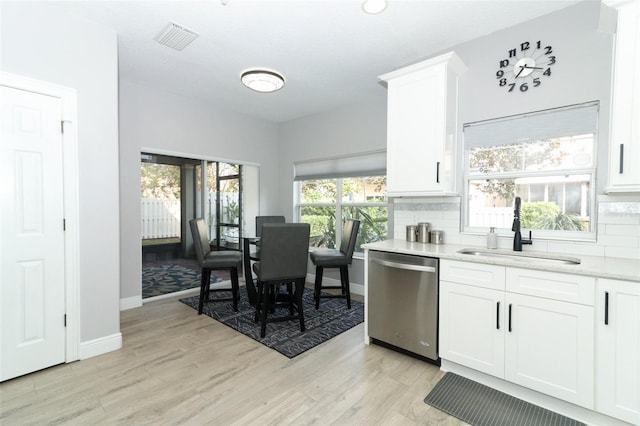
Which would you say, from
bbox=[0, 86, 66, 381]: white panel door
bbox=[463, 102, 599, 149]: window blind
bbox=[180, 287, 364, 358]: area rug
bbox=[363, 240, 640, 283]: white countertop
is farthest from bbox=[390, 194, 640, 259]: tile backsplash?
bbox=[0, 86, 66, 381]: white panel door

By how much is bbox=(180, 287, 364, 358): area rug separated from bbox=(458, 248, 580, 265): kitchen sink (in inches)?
59.2

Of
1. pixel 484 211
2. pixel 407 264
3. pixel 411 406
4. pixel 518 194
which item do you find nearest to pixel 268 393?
pixel 411 406

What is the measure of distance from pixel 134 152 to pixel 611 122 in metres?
4.69

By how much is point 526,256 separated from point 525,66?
5.23 feet

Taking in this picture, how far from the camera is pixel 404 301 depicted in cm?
249

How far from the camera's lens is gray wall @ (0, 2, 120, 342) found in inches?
87.7

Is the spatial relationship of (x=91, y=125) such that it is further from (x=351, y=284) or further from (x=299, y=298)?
(x=351, y=284)

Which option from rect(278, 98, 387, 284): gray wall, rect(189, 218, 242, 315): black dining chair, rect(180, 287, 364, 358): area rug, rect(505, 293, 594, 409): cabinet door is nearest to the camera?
rect(505, 293, 594, 409): cabinet door

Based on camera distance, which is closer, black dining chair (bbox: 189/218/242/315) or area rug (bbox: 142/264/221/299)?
black dining chair (bbox: 189/218/242/315)

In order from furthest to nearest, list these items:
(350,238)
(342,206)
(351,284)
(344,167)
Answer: (342,206) → (344,167) → (351,284) → (350,238)

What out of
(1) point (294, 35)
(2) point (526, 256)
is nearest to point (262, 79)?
(1) point (294, 35)

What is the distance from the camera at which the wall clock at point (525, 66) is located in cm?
236

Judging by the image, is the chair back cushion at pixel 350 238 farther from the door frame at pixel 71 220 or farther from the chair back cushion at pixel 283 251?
the door frame at pixel 71 220

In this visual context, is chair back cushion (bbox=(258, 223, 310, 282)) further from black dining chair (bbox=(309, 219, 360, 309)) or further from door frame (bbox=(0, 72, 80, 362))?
door frame (bbox=(0, 72, 80, 362))
